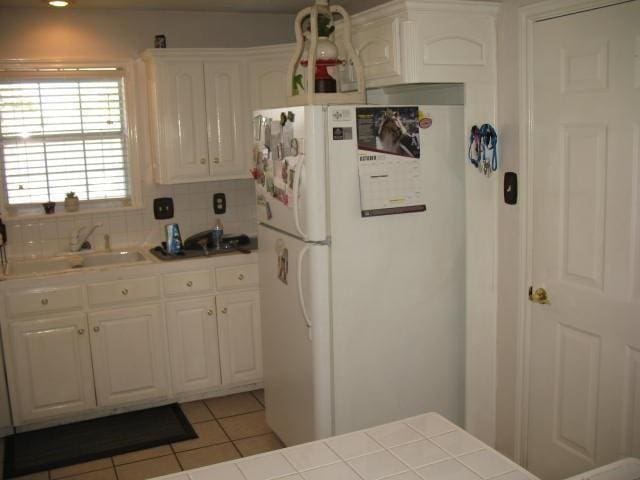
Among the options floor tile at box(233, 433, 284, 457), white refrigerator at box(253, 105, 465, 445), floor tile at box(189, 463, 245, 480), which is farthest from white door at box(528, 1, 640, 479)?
floor tile at box(189, 463, 245, 480)

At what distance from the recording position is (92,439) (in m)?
3.66

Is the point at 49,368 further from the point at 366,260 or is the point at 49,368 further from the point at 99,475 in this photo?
the point at 366,260

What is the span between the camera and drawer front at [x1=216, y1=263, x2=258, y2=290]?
13.3ft

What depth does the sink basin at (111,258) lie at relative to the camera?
163 inches

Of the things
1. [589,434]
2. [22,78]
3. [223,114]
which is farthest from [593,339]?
[22,78]

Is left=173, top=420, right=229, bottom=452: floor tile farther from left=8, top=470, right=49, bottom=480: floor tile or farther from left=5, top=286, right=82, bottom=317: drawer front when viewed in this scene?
left=5, top=286, right=82, bottom=317: drawer front

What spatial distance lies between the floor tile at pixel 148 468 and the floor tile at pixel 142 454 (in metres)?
0.04

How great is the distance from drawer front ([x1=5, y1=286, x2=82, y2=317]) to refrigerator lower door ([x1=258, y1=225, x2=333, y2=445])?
1059 millimetres

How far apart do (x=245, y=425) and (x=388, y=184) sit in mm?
1719

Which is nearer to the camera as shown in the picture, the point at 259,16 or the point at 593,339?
the point at 593,339

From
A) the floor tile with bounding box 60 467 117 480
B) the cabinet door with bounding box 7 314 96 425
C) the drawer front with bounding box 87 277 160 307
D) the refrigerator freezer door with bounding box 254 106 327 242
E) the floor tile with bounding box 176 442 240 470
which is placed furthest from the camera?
the drawer front with bounding box 87 277 160 307

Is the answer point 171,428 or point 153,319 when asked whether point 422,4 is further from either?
point 171,428

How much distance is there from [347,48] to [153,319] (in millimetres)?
1886

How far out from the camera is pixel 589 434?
2643 millimetres
